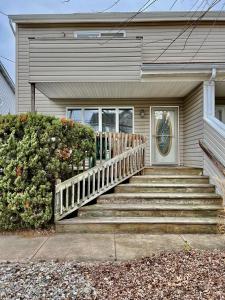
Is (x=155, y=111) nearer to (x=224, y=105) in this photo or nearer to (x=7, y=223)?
(x=224, y=105)

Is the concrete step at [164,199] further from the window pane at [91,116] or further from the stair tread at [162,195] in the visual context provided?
the window pane at [91,116]

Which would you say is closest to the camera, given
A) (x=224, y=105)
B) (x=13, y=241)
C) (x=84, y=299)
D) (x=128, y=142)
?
(x=84, y=299)

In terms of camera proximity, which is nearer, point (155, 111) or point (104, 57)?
point (104, 57)

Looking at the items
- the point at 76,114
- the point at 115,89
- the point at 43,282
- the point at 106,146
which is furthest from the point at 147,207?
the point at 76,114

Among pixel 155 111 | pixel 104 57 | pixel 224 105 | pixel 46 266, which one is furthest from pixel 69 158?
pixel 224 105

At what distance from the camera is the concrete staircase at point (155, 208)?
490 centimetres

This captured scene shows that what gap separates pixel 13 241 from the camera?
14.5ft

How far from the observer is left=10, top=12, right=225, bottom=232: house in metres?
5.35

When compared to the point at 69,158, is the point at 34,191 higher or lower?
lower

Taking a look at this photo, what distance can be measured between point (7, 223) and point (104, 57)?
496 centimetres

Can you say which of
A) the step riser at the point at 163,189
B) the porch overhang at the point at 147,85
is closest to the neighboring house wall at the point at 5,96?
the porch overhang at the point at 147,85

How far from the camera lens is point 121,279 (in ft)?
9.78

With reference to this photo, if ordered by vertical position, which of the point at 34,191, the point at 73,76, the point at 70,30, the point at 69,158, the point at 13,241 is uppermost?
the point at 70,30

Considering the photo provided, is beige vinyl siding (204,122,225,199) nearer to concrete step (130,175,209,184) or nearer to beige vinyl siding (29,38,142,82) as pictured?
concrete step (130,175,209,184)
